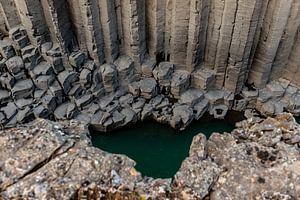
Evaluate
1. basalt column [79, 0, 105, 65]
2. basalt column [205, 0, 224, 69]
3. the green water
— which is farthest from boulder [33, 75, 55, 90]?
basalt column [205, 0, 224, 69]

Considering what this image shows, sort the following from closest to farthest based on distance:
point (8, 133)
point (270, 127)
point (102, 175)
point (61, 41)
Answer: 1. point (102, 175)
2. point (8, 133)
3. point (270, 127)
4. point (61, 41)

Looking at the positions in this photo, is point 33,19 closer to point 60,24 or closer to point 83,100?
point 60,24

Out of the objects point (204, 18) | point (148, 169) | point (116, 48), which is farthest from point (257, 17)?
point (148, 169)

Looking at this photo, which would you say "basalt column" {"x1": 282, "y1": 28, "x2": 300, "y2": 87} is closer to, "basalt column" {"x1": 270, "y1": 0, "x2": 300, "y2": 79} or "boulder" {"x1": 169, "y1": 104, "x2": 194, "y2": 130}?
"basalt column" {"x1": 270, "y1": 0, "x2": 300, "y2": 79}

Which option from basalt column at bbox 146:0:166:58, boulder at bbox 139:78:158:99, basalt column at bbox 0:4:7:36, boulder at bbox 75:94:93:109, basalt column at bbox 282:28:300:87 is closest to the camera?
basalt column at bbox 146:0:166:58

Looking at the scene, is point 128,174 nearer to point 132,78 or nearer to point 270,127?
point 270,127

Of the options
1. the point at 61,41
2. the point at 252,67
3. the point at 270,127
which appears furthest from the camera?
the point at 252,67
